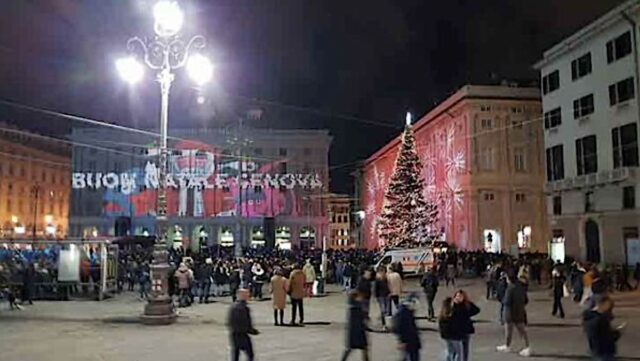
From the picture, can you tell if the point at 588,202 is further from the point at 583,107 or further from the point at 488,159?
the point at 488,159

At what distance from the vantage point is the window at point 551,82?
47.6 meters

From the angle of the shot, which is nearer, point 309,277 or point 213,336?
point 213,336

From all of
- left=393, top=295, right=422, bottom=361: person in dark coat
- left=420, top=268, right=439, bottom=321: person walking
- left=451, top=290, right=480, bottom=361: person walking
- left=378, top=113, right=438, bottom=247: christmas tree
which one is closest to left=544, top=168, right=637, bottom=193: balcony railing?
left=378, top=113, right=438, bottom=247: christmas tree

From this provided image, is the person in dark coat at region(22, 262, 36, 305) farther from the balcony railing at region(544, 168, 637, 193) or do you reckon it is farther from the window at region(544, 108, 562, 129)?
the window at region(544, 108, 562, 129)

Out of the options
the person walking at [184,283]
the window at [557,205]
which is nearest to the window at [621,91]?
the window at [557,205]

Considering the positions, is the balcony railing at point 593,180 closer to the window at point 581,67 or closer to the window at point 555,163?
the window at point 555,163

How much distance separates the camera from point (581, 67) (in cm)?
4406

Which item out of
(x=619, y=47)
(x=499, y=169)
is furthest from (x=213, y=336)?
(x=499, y=169)

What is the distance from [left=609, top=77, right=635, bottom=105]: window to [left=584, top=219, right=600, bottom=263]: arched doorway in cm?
769

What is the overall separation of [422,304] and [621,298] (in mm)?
8037

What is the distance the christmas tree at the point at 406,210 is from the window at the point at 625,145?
560 inches

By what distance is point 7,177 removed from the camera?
295 ft

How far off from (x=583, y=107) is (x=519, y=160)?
18.1m

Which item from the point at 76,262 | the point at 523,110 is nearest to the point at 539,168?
the point at 523,110
